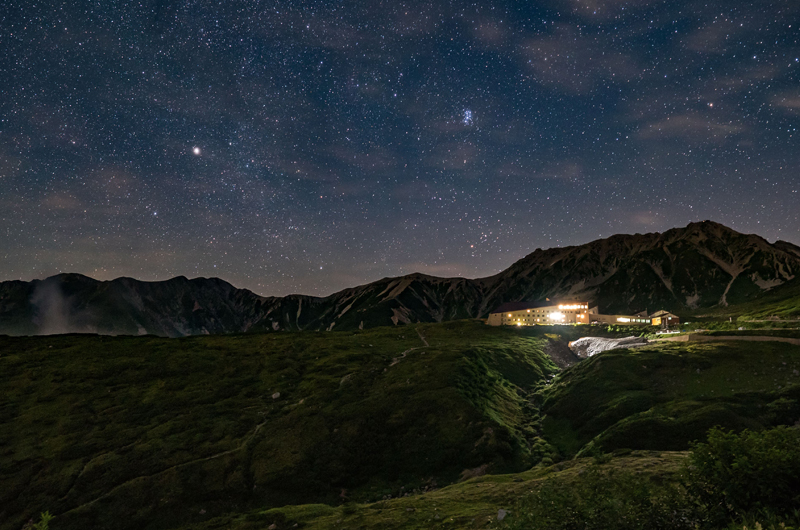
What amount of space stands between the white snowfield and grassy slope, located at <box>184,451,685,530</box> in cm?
6604

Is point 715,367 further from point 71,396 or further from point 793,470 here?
point 71,396

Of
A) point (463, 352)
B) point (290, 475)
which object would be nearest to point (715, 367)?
point (463, 352)

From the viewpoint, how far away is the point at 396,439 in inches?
2184

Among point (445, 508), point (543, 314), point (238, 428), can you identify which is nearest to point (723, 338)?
point (445, 508)

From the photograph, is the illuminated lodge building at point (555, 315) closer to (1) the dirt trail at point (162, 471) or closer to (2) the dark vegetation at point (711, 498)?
(1) the dirt trail at point (162, 471)

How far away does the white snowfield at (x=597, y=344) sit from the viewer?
93300 millimetres

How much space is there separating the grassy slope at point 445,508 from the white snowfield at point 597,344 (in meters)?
66.0

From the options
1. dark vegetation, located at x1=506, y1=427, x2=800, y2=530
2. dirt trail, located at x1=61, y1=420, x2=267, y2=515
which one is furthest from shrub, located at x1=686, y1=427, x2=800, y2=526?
dirt trail, located at x1=61, y1=420, x2=267, y2=515

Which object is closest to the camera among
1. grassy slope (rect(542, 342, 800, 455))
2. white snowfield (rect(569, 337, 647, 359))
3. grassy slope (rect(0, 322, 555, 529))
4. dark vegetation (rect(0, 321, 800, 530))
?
dark vegetation (rect(0, 321, 800, 530))

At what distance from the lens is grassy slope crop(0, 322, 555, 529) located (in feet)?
153

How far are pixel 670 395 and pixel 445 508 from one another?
4377 centimetres

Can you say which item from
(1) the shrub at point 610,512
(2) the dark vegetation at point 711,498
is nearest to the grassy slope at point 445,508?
(1) the shrub at point 610,512

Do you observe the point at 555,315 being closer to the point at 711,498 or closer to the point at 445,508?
the point at 445,508

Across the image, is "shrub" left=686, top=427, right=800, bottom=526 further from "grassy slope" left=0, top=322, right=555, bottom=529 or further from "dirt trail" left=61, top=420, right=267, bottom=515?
"dirt trail" left=61, top=420, right=267, bottom=515
